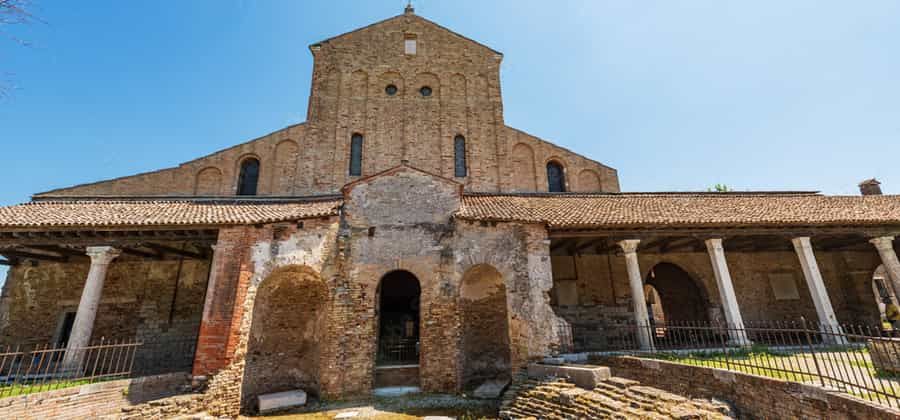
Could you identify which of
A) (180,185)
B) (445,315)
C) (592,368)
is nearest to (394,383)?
(445,315)

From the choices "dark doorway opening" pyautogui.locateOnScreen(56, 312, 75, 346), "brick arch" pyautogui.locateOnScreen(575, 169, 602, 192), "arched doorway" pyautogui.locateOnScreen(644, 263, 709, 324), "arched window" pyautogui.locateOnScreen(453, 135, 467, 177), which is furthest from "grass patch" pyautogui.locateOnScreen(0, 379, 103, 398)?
"arched doorway" pyautogui.locateOnScreen(644, 263, 709, 324)

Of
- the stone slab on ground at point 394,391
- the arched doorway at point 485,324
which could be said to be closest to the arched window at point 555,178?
the arched doorway at point 485,324

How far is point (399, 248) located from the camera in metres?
10.9

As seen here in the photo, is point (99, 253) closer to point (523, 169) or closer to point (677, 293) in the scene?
point (523, 169)

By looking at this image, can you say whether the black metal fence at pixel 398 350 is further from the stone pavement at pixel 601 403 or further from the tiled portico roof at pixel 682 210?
the tiled portico roof at pixel 682 210

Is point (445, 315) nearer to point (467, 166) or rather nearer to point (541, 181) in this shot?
point (467, 166)

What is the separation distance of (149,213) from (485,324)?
35.1ft

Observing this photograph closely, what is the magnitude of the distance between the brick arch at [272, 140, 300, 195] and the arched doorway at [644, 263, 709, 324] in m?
16.1

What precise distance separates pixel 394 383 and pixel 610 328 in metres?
8.25

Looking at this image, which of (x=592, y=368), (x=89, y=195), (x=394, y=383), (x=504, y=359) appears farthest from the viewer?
(x=89, y=195)

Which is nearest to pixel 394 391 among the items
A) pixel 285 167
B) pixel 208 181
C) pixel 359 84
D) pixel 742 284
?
pixel 285 167

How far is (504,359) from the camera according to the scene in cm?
1143

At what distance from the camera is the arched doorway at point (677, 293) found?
15.8 metres

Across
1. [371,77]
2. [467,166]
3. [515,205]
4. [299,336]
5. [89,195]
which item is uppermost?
[371,77]
